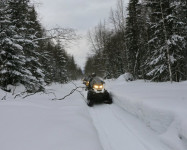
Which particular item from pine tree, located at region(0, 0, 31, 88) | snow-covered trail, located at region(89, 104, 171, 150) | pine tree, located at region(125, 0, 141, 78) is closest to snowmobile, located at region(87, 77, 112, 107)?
snow-covered trail, located at region(89, 104, 171, 150)

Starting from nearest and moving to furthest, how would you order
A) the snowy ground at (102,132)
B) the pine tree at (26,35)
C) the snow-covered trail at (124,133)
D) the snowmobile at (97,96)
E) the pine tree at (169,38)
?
the snowy ground at (102,132), the snow-covered trail at (124,133), the snowmobile at (97,96), the pine tree at (26,35), the pine tree at (169,38)

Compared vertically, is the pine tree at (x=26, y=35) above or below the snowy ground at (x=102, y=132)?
above

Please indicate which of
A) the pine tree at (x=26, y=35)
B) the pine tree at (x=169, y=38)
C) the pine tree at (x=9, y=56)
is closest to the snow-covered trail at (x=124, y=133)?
the pine tree at (x=9, y=56)

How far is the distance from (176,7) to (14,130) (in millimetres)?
15625

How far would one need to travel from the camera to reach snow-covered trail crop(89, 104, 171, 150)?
16.0 feet

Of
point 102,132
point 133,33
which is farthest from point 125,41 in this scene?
point 102,132

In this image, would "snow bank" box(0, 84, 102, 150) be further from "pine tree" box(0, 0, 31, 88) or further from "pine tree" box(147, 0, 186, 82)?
"pine tree" box(147, 0, 186, 82)

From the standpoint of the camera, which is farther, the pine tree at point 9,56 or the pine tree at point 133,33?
the pine tree at point 133,33

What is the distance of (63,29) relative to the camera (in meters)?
13.0

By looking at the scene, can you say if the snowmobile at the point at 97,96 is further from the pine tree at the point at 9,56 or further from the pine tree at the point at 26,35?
the pine tree at the point at 9,56

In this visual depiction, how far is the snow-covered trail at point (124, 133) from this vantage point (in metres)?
4.87

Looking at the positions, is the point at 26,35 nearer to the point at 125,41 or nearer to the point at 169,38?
the point at 169,38

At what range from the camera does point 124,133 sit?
19.3ft

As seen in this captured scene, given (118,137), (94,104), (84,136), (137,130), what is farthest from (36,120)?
(94,104)
